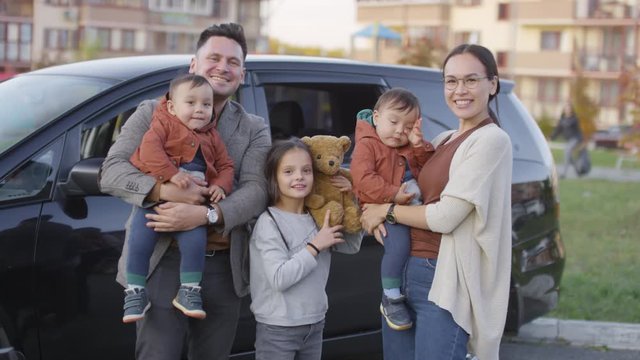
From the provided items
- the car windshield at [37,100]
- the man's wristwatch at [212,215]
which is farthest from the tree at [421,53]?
the man's wristwatch at [212,215]

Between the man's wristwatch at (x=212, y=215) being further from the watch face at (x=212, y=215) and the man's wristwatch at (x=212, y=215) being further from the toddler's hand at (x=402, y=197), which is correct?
the toddler's hand at (x=402, y=197)

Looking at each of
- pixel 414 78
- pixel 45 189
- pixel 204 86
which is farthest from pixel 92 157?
pixel 414 78

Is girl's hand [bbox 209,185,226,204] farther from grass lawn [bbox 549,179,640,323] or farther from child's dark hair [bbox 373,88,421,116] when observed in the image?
grass lawn [bbox 549,179,640,323]

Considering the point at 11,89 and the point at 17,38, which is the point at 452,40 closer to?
the point at 17,38

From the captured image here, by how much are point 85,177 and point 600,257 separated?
20.5 feet

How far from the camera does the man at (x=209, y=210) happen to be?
123 inches

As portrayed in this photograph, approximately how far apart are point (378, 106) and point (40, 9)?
43.3m

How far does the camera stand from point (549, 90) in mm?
48406

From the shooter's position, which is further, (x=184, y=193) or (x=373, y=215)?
(x=373, y=215)

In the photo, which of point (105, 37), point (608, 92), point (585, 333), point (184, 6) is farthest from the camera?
point (184, 6)

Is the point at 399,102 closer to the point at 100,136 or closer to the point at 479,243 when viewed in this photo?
the point at 479,243

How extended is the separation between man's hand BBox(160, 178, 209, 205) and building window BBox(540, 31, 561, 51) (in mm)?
47353

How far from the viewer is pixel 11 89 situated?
4.55 metres

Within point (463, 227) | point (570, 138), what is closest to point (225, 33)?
point (463, 227)
